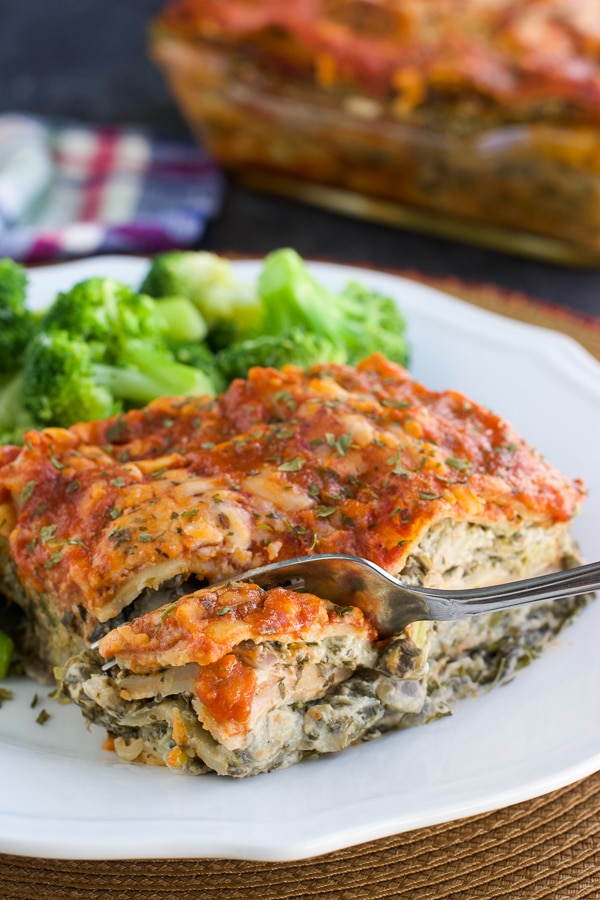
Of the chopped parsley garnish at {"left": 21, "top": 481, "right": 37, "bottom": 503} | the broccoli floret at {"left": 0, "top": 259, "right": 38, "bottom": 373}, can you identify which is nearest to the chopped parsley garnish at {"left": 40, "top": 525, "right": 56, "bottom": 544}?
the chopped parsley garnish at {"left": 21, "top": 481, "right": 37, "bottom": 503}

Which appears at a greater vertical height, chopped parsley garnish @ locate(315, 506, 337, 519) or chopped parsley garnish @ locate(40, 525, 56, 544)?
chopped parsley garnish @ locate(315, 506, 337, 519)

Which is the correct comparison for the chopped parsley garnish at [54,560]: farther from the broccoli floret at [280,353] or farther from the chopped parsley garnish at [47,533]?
the broccoli floret at [280,353]

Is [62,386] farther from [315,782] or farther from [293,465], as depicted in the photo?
[315,782]

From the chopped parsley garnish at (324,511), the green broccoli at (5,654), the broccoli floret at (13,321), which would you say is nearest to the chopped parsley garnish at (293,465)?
the chopped parsley garnish at (324,511)

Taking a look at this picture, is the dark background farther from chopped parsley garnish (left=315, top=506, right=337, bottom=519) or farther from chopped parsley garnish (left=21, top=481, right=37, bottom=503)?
chopped parsley garnish (left=21, top=481, right=37, bottom=503)

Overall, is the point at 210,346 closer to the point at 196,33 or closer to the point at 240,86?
the point at 240,86

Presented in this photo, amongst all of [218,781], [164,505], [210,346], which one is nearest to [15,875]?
[218,781]
